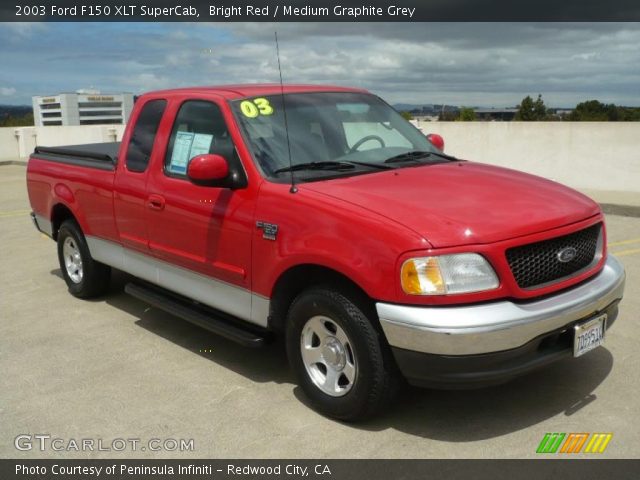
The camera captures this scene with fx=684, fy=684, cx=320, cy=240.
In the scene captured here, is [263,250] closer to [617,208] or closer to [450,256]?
[450,256]

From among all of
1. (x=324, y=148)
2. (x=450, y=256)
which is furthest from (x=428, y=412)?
(x=324, y=148)

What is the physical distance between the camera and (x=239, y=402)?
4.21 meters

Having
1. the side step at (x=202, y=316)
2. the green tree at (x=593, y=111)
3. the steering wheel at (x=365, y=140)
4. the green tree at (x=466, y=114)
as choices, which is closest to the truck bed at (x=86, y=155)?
the side step at (x=202, y=316)

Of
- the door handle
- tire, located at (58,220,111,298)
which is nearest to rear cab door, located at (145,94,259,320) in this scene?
the door handle

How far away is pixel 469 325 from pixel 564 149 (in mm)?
11368

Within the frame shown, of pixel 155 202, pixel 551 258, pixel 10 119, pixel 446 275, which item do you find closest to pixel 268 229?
pixel 446 275

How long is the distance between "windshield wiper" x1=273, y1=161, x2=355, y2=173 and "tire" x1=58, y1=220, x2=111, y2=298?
274 cm

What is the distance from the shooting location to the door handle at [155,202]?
16.0 ft

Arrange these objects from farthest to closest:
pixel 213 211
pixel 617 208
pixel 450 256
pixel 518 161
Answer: pixel 518 161
pixel 617 208
pixel 213 211
pixel 450 256

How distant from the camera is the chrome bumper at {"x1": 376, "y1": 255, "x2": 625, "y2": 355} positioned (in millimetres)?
3271

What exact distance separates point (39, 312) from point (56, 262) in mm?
2083

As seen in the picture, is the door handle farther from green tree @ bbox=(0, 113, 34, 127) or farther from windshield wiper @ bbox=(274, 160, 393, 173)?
green tree @ bbox=(0, 113, 34, 127)

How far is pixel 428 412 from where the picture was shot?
399 centimetres
